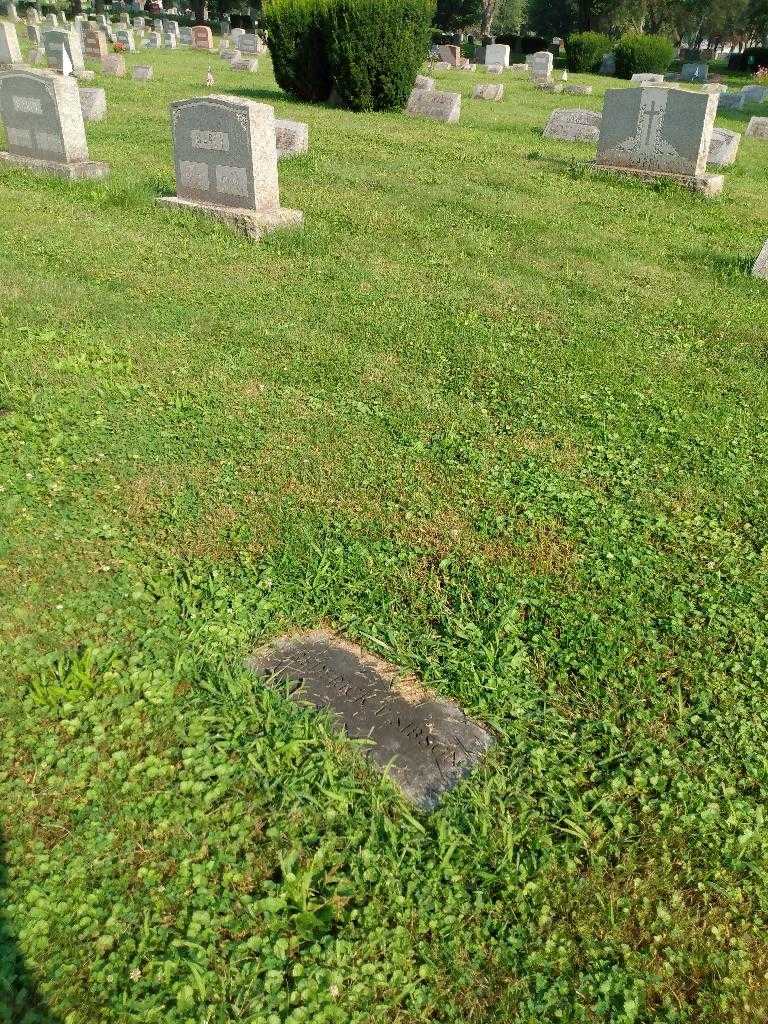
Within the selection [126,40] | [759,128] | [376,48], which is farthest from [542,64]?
[376,48]

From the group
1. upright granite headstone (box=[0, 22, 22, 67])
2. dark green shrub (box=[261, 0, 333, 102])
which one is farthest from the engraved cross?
upright granite headstone (box=[0, 22, 22, 67])

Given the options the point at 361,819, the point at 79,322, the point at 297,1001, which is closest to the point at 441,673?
the point at 361,819

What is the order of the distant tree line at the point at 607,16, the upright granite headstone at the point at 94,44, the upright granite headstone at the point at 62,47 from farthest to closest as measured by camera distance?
the distant tree line at the point at 607,16
the upright granite headstone at the point at 94,44
the upright granite headstone at the point at 62,47

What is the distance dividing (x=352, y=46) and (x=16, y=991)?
1751 centimetres

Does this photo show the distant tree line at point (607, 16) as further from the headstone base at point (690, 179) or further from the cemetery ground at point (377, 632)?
the cemetery ground at point (377, 632)

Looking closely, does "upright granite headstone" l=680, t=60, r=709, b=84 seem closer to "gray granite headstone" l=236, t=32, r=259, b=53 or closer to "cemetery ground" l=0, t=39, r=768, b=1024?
"gray granite headstone" l=236, t=32, r=259, b=53

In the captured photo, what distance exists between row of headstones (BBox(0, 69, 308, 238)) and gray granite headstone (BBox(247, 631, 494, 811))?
238 inches

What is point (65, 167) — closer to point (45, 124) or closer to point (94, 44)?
point (45, 124)

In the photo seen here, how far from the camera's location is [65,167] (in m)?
9.57

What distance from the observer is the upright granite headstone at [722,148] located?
13688mm

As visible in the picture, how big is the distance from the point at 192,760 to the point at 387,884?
0.78 m

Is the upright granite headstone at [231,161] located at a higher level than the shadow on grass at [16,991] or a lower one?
higher

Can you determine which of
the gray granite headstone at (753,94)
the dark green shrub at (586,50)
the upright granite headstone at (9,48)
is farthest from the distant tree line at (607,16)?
the upright granite headstone at (9,48)

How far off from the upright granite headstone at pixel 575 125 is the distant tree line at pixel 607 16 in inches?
1394
